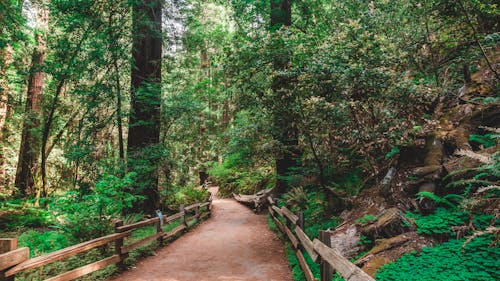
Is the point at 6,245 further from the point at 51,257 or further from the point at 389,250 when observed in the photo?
the point at 389,250

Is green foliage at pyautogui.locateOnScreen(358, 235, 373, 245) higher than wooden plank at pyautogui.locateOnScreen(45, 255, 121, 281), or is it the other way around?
green foliage at pyautogui.locateOnScreen(358, 235, 373, 245)

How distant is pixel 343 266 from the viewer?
3346 mm

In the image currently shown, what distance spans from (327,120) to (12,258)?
706cm

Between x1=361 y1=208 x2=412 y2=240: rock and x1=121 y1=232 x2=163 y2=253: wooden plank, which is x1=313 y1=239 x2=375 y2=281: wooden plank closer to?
x1=361 y1=208 x2=412 y2=240: rock

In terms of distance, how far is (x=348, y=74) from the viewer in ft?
23.2

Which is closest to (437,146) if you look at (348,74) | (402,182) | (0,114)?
(402,182)

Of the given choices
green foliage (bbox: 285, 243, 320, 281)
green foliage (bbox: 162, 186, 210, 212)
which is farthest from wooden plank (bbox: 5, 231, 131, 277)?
green foliage (bbox: 162, 186, 210, 212)

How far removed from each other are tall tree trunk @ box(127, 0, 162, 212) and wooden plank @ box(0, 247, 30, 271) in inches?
202

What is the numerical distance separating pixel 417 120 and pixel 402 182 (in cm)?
250

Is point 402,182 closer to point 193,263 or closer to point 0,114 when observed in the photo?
point 193,263

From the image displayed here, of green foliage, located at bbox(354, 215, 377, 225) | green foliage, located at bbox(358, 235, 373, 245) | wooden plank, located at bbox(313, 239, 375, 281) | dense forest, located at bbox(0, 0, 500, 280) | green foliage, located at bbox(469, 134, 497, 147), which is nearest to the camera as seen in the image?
wooden plank, located at bbox(313, 239, 375, 281)

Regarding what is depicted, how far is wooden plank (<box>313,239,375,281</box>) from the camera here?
291 cm

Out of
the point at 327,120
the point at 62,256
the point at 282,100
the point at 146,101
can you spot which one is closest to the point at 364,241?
the point at 327,120

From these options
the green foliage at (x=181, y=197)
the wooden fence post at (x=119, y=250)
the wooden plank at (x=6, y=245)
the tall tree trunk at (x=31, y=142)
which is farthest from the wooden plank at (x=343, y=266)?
the tall tree trunk at (x=31, y=142)
